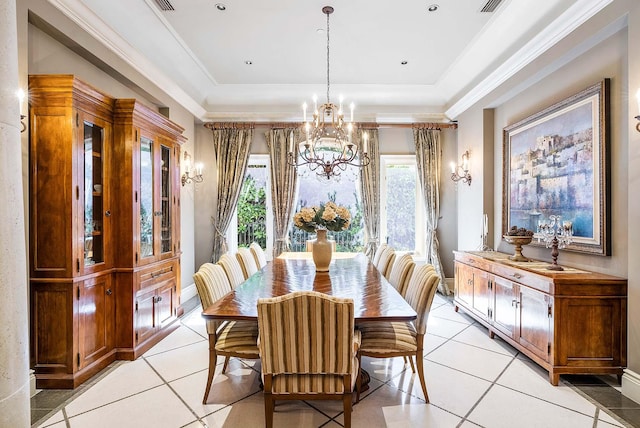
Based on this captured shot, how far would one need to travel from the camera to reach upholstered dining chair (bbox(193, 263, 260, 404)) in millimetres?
2348

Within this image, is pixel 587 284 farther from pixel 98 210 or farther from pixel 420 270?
pixel 98 210

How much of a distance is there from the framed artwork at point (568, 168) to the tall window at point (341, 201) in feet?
8.03

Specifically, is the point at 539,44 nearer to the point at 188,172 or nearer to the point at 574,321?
the point at 574,321

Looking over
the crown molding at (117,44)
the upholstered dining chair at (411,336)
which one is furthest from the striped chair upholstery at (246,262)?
the crown molding at (117,44)

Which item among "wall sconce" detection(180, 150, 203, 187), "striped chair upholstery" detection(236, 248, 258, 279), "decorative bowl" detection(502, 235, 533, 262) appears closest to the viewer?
"decorative bowl" detection(502, 235, 533, 262)

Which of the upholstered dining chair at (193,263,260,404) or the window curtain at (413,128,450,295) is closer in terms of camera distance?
the upholstered dining chair at (193,263,260,404)

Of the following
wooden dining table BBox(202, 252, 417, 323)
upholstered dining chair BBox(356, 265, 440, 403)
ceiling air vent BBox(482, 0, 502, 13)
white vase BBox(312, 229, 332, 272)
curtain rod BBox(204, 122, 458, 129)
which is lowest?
upholstered dining chair BBox(356, 265, 440, 403)

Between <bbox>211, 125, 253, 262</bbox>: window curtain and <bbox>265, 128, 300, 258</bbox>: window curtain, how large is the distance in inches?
16.9

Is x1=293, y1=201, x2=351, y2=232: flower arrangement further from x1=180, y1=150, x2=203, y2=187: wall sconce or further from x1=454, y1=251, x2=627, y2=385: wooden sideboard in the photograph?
x1=180, y1=150, x2=203, y2=187: wall sconce

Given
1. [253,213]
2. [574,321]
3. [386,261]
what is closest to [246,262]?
[386,261]

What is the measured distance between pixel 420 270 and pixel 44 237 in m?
2.81

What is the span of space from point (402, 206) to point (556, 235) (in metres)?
3.07

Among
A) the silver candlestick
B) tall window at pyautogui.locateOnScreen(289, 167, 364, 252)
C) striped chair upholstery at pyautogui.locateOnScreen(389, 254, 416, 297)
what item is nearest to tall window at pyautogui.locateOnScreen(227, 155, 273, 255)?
tall window at pyautogui.locateOnScreen(289, 167, 364, 252)

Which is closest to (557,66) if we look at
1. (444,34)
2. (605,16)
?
(605,16)
